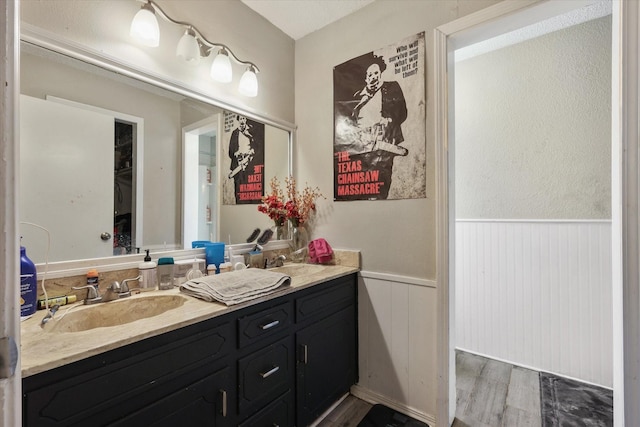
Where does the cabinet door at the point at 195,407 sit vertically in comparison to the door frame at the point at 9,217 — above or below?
below

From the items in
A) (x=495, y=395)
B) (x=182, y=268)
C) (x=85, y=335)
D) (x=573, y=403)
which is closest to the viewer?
(x=85, y=335)

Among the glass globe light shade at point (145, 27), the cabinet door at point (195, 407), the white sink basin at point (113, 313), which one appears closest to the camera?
the cabinet door at point (195, 407)

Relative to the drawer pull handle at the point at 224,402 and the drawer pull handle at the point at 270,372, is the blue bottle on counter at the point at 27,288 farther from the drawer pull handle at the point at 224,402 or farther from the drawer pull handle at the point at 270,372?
the drawer pull handle at the point at 270,372

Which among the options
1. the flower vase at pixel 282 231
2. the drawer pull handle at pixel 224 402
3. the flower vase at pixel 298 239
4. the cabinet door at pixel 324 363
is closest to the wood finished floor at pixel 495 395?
the cabinet door at pixel 324 363

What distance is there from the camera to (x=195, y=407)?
983 millimetres

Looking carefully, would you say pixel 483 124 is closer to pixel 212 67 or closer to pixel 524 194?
pixel 524 194

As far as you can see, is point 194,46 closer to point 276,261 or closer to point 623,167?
point 276,261

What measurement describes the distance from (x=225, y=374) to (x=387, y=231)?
3.77 ft

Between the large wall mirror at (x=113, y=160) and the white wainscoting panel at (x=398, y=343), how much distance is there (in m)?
1.03

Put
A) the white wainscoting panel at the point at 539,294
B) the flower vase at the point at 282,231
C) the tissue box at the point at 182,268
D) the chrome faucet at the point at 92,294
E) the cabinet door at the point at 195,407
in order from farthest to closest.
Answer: the flower vase at the point at 282,231, the white wainscoting panel at the point at 539,294, the tissue box at the point at 182,268, the chrome faucet at the point at 92,294, the cabinet door at the point at 195,407

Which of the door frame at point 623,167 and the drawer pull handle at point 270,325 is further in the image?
the drawer pull handle at point 270,325

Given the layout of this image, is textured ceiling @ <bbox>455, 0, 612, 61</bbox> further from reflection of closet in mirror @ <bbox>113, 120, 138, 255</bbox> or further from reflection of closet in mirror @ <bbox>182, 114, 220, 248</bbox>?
reflection of closet in mirror @ <bbox>113, 120, 138, 255</bbox>

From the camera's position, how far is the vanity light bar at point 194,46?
1294 millimetres

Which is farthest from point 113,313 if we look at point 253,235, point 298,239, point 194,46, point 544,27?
point 544,27
